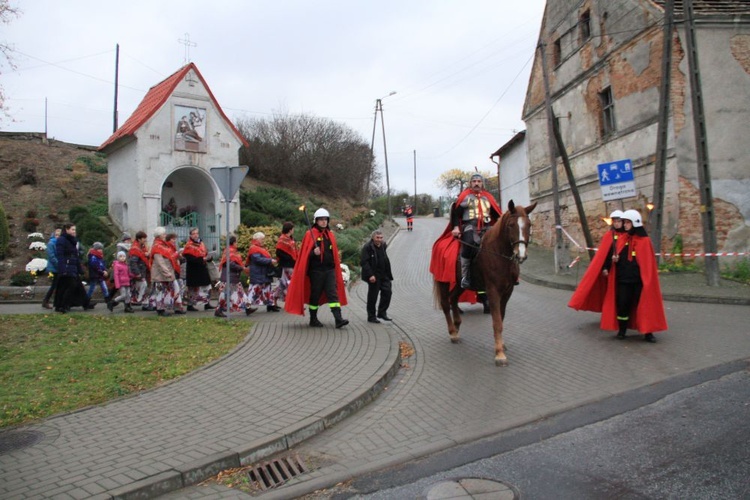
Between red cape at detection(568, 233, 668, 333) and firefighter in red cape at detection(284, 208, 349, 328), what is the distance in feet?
14.3

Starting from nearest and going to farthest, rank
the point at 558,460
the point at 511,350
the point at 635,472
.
A: the point at 635,472 → the point at 558,460 → the point at 511,350

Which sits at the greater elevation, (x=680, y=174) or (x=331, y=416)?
(x=680, y=174)

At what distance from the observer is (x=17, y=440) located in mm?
4930

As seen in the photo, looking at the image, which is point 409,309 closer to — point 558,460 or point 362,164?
point 558,460

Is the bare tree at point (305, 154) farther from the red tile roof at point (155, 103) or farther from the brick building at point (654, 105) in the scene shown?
the brick building at point (654, 105)

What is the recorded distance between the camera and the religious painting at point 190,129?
22.2 metres

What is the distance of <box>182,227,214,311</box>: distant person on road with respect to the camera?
479 inches

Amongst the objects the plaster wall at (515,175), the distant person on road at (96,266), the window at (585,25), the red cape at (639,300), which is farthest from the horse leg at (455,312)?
the plaster wall at (515,175)

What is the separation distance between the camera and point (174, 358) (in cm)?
776

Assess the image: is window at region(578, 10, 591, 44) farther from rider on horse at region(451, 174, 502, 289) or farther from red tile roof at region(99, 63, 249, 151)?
rider on horse at region(451, 174, 502, 289)

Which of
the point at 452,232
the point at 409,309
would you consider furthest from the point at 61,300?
the point at 452,232

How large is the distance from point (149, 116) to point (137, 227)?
4397 millimetres

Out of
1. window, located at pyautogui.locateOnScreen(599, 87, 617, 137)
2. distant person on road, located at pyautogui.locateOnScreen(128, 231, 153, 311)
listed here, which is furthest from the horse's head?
window, located at pyautogui.locateOnScreen(599, 87, 617, 137)

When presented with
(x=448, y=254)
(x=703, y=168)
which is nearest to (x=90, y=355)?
(x=448, y=254)
